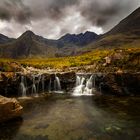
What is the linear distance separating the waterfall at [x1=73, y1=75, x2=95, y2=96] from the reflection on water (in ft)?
27.6

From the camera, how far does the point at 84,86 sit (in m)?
48.3

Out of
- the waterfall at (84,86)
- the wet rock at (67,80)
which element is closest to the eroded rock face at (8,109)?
the waterfall at (84,86)

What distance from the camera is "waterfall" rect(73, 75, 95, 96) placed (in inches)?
1810

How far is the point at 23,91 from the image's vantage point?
151 ft

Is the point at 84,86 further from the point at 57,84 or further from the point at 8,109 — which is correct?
the point at 8,109

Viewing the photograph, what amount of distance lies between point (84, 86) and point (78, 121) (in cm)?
2265

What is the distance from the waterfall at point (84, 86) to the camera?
46.0 m

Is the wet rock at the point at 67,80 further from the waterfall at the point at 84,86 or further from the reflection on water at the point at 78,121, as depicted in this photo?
the reflection on water at the point at 78,121

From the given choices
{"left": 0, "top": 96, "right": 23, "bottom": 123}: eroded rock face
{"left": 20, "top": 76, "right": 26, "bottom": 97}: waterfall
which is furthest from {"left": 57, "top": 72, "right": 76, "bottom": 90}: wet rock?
{"left": 0, "top": 96, "right": 23, "bottom": 123}: eroded rock face

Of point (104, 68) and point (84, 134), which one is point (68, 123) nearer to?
point (84, 134)

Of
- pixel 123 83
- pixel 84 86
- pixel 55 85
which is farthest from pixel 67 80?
pixel 123 83

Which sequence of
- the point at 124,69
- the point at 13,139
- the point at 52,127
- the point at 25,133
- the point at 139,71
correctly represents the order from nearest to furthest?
the point at 13,139
the point at 25,133
the point at 52,127
the point at 139,71
the point at 124,69

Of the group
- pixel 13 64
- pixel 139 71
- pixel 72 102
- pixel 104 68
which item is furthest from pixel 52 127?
pixel 13 64

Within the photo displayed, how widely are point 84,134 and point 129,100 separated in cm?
1902
